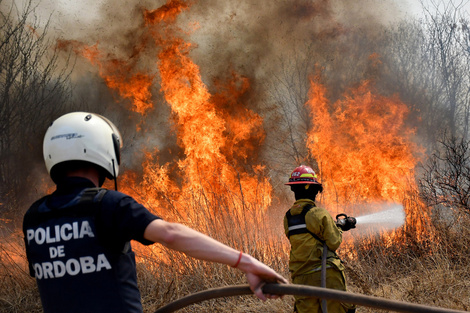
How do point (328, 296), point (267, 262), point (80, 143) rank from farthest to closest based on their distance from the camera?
1. point (267, 262)
2. point (80, 143)
3. point (328, 296)

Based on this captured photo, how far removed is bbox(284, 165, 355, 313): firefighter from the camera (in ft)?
13.5

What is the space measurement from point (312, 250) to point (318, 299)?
1.49 ft

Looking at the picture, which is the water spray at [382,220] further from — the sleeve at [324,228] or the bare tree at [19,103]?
the bare tree at [19,103]

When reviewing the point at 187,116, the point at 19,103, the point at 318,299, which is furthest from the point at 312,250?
the point at 19,103

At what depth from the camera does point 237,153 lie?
15.3 meters

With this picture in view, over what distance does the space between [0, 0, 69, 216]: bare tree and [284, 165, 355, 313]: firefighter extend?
33.1 feet

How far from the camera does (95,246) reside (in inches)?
66.3

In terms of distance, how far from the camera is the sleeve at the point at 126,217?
5.33 feet

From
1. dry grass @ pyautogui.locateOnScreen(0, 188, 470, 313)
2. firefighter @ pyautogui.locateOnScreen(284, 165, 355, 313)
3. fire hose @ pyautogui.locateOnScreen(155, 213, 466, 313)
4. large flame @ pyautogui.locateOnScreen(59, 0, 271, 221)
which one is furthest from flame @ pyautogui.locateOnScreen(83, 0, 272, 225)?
fire hose @ pyautogui.locateOnScreen(155, 213, 466, 313)

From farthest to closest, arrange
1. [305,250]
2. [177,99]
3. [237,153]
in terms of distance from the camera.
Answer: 1. [237,153]
2. [177,99]
3. [305,250]

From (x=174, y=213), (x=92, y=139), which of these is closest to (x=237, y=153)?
(x=174, y=213)

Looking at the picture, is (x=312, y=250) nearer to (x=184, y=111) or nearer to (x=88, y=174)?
(x=88, y=174)

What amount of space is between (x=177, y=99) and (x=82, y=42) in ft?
16.2

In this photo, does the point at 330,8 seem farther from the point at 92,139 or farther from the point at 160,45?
the point at 92,139
